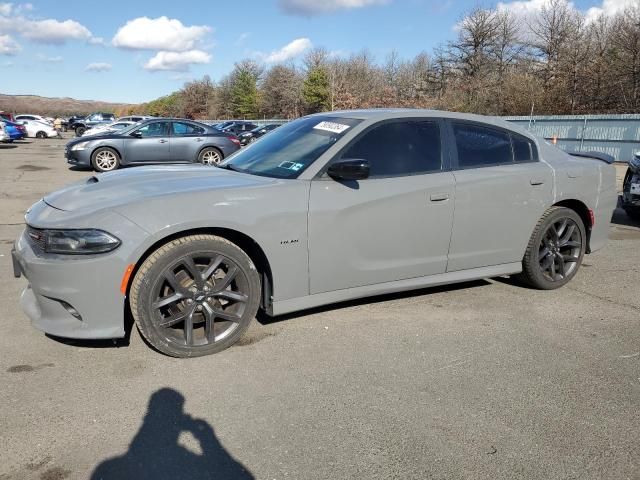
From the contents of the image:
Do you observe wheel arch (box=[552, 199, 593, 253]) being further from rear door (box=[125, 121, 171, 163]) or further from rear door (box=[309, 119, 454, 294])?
rear door (box=[125, 121, 171, 163])

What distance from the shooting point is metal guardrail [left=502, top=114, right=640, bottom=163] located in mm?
19750

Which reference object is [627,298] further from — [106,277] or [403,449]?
[106,277]

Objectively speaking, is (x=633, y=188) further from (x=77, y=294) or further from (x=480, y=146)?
(x=77, y=294)

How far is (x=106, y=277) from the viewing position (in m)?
3.09

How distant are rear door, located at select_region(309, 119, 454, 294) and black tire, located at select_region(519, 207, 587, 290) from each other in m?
1.05

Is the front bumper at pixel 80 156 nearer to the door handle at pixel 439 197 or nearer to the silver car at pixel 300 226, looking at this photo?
the silver car at pixel 300 226

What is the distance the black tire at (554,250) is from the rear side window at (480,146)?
723mm

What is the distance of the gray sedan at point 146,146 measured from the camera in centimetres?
1429

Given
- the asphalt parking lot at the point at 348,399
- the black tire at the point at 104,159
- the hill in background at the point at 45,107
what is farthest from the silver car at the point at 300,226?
the hill in background at the point at 45,107

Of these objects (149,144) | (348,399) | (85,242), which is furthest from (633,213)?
(149,144)

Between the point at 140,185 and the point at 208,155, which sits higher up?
the point at 140,185

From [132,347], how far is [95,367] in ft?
1.04

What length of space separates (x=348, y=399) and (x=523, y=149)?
2.93m

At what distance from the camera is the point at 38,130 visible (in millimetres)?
37594
